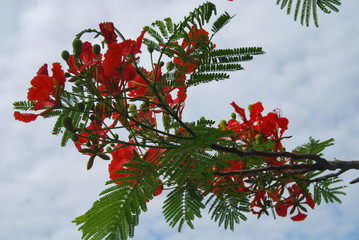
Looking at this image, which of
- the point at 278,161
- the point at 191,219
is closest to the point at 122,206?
the point at 191,219

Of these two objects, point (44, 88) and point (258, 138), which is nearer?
point (44, 88)

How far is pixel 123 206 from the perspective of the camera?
4.73ft

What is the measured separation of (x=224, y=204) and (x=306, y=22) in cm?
96

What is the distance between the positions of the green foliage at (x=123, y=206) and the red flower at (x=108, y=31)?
476 mm

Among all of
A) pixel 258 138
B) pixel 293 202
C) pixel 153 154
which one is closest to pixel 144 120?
pixel 153 154

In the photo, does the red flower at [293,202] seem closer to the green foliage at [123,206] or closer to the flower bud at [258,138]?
the flower bud at [258,138]

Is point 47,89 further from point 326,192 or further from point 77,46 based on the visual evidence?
point 326,192

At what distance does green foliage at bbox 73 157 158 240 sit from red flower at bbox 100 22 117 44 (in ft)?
1.56

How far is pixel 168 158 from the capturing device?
1.41 meters

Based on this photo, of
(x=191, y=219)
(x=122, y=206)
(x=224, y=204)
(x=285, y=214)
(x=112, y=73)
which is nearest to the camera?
(x=112, y=73)

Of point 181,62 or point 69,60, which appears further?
point 181,62

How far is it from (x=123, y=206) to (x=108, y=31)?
0.65 meters

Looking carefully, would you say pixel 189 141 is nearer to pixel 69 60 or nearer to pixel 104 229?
pixel 104 229

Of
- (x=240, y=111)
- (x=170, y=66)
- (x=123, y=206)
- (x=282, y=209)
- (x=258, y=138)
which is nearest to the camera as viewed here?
(x=123, y=206)
